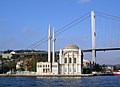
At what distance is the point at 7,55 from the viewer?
547 ft

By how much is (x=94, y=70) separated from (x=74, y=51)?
18.7 metres

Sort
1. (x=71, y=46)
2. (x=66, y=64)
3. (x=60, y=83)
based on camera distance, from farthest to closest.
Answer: (x=71, y=46), (x=66, y=64), (x=60, y=83)

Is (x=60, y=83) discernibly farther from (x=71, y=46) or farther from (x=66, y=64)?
(x=71, y=46)

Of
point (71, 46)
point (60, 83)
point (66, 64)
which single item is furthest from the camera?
point (71, 46)

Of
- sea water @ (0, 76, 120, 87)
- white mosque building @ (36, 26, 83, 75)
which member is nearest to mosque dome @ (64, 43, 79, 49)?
white mosque building @ (36, 26, 83, 75)

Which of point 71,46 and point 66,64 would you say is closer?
point 66,64

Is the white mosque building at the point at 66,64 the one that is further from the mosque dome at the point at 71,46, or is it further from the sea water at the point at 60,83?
the sea water at the point at 60,83

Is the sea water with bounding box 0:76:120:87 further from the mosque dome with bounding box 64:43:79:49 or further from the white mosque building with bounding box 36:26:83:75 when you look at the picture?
the mosque dome with bounding box 64:43:79:49

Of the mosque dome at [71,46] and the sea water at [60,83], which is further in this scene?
the mosque dome at [71,46]

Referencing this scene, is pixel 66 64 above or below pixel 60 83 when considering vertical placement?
above

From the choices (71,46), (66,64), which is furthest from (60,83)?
(71,46)

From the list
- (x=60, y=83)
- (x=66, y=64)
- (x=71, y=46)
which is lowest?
(x=60, y=83)

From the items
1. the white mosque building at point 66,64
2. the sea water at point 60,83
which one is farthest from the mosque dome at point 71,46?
the sea water at point 60,83

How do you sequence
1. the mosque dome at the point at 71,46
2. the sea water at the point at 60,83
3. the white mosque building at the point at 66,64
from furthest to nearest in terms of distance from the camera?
the mosque dome at the point at 71,46
the white mosque building at the point at 66,64
the sea water at the point at 60,83
